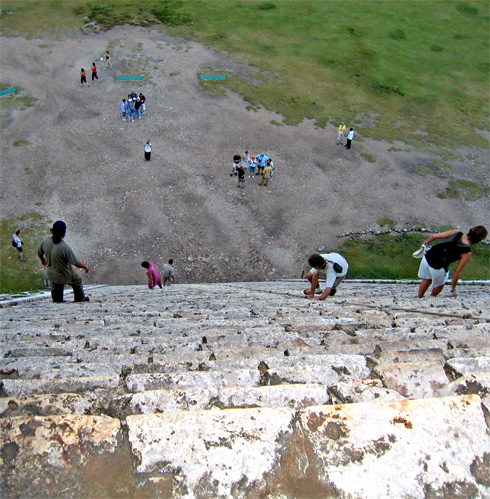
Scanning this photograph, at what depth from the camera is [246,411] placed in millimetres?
2662

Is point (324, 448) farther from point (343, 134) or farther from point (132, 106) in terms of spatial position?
point (132, 106)

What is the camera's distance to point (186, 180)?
17516mm

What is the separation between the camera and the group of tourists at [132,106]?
803 inches

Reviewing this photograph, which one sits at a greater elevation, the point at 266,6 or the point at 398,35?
the point at 266,6

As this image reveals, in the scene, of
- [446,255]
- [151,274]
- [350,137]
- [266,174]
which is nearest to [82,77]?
[266,174]

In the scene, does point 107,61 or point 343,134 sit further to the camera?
point 107,61

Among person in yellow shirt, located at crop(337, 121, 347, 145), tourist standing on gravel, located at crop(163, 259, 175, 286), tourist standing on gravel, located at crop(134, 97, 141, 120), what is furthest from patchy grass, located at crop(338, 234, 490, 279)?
tourist standing on gravel, located at crop(134, 97, 141, 120)

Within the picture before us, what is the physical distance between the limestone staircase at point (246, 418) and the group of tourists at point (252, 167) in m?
13.3

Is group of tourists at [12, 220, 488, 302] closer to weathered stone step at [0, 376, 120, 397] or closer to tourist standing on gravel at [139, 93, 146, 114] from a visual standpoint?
weathered stone step at [0, 376, 120, 397]

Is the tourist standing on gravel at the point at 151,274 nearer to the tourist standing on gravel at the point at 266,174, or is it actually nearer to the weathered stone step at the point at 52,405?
the tourist standing on gravel at the point at 266,174

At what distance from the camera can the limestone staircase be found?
2.27 m

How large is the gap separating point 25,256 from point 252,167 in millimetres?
9621

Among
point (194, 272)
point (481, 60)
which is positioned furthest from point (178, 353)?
point (481, 60)

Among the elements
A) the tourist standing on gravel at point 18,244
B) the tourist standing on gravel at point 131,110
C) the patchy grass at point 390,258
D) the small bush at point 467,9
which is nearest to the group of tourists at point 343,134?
the patchy grass at point 390,258
